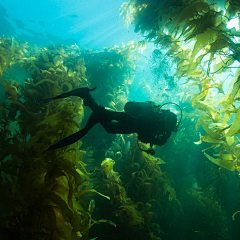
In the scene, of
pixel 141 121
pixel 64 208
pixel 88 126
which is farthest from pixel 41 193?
pixel 141 121

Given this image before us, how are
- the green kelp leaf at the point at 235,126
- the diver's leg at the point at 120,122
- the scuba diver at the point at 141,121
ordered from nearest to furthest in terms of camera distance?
1. the green kelp leaf at the point at 235,126
2. the diver's leg at the point at 120,122
3. the scuba diver at the point at 141,121

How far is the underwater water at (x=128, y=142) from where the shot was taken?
142 centimetres

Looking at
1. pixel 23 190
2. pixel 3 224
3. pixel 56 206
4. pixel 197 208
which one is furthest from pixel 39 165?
pixel 197 208

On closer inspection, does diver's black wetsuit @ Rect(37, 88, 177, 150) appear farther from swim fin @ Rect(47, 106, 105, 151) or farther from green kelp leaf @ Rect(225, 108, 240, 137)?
green kelp leaf @ Rect(225, 108, 240, 137)

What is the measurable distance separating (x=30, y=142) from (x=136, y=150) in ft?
10.7

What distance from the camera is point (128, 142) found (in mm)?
4730

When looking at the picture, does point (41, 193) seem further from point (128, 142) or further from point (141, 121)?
point (128, 142)

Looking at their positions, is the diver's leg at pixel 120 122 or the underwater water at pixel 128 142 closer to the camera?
the underwater water at pixel 128 142

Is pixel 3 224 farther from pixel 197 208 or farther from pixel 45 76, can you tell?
pixel 197 208

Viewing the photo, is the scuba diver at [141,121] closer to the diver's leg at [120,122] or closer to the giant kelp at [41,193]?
the diver's leg at [120,122]

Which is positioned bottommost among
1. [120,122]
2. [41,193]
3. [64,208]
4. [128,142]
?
[64,208]

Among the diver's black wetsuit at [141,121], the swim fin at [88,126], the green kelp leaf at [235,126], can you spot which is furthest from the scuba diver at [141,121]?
the green kelp leaf at [235,126]

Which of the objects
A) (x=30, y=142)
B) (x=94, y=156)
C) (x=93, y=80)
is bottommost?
(x=30, y=142)

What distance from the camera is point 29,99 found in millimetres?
2707
